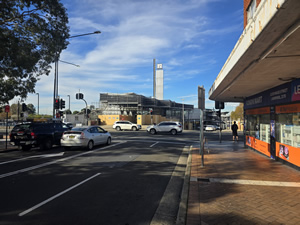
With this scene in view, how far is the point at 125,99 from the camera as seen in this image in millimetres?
66188

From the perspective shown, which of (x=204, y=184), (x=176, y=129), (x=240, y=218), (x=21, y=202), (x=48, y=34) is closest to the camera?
(x=240, y=218)

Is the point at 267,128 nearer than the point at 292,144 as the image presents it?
No

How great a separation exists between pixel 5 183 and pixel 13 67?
29.6 ft

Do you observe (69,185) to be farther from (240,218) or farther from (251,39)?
(251,39)

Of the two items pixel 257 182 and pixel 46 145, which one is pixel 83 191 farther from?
pixel 46 145

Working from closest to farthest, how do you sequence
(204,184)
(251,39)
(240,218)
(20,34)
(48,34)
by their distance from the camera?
1. (240,218)
2. (251,39)
3. (204,184)
4. (20,34)
5. (48,34)

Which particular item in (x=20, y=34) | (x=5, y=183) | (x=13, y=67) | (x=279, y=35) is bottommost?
(x=5, y=183)

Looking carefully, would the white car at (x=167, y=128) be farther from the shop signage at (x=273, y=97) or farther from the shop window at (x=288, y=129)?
the shop window at (x=288, y=129)

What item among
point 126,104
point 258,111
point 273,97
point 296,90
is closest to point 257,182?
point 296,90

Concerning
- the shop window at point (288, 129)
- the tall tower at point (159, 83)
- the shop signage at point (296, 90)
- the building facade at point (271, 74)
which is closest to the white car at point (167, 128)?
the building facade at point (271, 74)

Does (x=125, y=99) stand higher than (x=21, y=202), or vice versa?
(x=125, y=99)

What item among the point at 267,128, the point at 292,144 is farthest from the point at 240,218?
the point at 267,128

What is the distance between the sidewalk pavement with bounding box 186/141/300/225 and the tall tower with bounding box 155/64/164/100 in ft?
351

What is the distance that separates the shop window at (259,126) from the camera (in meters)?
10.4
